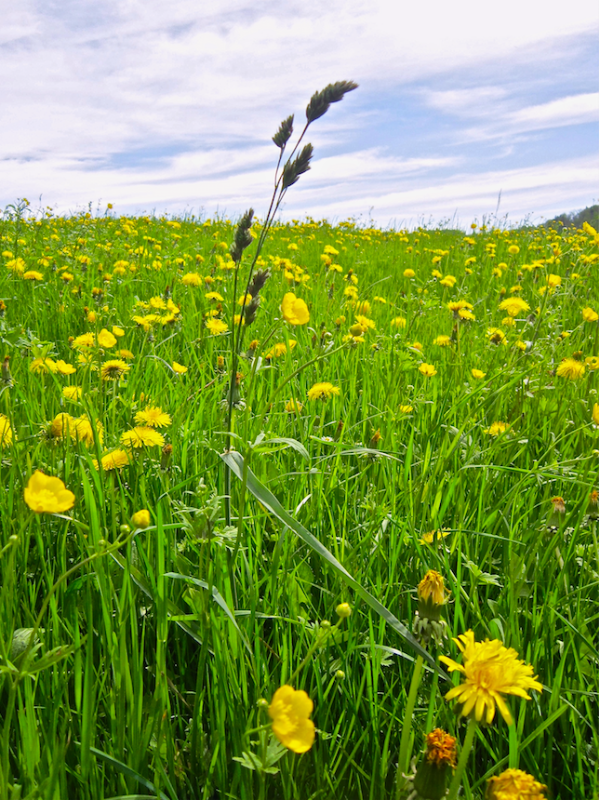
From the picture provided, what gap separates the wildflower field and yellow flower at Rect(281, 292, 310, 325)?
0.01 metres

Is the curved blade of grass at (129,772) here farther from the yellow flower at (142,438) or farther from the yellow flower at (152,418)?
the yellow flower at (152,418)

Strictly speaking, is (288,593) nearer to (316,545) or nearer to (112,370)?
(316,545)

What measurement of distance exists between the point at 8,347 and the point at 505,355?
8.21ft

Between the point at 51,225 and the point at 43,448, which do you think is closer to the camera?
the point at 43,448

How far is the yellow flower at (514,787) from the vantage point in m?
0.73

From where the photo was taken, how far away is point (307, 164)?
955 millimetres

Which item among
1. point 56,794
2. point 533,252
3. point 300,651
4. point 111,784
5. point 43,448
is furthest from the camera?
point 533,252

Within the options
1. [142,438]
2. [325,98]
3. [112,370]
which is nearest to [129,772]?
[142,438]

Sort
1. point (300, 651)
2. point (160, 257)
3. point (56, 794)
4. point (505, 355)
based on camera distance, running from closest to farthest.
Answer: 1. point (56, 794)
2. point (300, 651)
3. point (505, 355)
4. point (160, 257)

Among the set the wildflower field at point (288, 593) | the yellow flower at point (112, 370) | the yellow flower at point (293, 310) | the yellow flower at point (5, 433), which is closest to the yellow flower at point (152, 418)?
the wildflower field at point (288, 593)

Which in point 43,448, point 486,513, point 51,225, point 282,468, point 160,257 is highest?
point 51,225

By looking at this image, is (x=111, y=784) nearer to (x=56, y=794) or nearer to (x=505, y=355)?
(x=56, y=794)

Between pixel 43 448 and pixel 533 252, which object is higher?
pixel 533 252

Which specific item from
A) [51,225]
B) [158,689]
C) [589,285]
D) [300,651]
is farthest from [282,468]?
[51,225]
